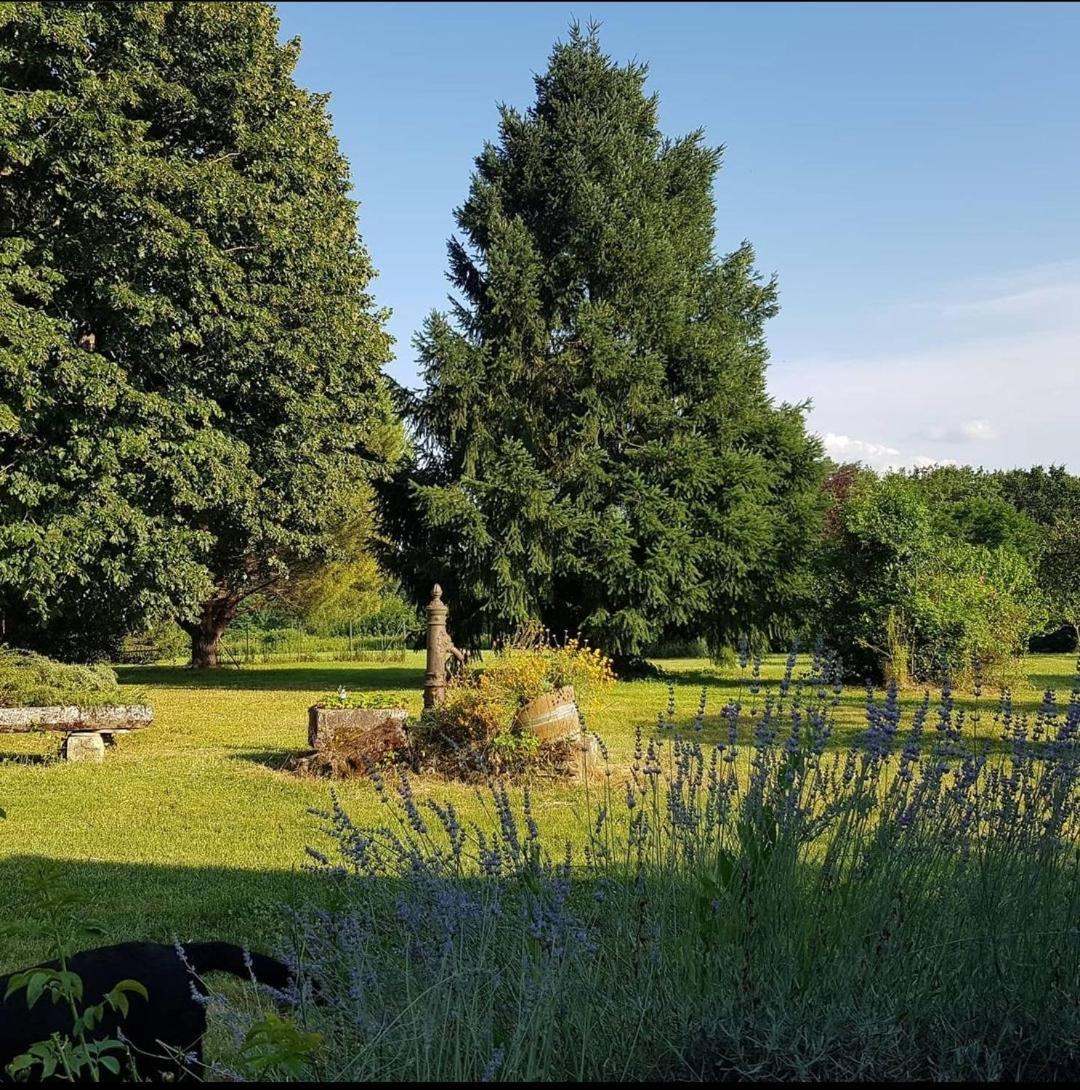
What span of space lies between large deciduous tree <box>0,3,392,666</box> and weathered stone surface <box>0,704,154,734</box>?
4449 millimetres

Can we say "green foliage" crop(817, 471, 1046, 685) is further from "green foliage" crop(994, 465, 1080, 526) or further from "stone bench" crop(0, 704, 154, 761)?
"green foliage" crop(994, 465, 1080, 526)

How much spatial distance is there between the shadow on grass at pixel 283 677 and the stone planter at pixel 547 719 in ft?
37.0

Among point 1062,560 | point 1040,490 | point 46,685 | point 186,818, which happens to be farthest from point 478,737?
point 1040,490

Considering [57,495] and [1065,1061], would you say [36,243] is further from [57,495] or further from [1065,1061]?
[1065,1061]

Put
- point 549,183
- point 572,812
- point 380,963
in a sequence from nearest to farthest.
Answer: point 380,963
point 572,812
point 549,183

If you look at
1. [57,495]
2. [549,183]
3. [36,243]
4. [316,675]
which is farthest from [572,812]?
[316,675]

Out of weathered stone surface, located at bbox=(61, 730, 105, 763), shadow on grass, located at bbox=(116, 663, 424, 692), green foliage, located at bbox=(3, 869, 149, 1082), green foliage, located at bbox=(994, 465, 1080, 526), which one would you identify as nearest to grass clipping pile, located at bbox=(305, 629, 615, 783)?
weathered stone surface, located at bbox=(61, 730, 105, 763)

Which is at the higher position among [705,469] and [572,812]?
[705,469]

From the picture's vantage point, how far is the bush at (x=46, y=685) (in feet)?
32.1

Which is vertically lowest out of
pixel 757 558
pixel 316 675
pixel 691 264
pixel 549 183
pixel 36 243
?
pixel 316 675

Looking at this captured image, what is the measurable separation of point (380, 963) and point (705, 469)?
16016mm

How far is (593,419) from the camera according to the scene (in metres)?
18.7

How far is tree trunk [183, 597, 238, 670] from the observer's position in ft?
91.5

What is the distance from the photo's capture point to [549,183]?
65.8 ft
